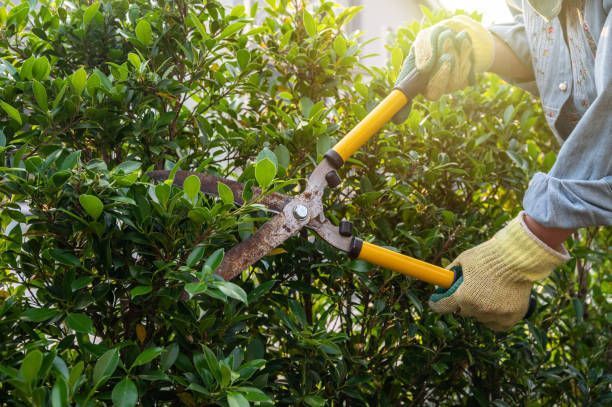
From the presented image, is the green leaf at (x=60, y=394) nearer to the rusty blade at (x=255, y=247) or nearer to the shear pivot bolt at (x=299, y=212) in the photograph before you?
the rusty blade at (x=255, y=247)

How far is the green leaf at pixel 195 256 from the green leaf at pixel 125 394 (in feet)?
0.85

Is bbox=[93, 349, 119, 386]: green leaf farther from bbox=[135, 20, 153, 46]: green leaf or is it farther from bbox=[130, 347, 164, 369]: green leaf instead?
bbox=[135, 20, 153, 46]: green leaf

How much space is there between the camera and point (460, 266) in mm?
1813

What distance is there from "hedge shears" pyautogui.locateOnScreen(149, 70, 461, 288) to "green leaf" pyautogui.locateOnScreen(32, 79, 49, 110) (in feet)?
1.00

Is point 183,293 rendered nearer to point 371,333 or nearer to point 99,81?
point 99,81

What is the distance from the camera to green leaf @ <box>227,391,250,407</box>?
1188 mm

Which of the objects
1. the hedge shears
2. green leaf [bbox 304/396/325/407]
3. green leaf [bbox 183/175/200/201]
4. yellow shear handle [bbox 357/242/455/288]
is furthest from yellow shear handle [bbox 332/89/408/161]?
green leaf [bbox 304/396/325/407]

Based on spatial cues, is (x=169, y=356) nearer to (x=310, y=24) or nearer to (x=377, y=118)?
(x=377, y=118)

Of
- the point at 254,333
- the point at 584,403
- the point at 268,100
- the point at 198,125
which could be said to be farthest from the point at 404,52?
the point at 584,403

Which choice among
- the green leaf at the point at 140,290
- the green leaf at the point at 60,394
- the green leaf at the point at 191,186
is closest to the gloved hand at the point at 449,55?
the green leaf at the point at 191,186

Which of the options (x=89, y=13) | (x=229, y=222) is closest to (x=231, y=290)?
(x=229, y=222)

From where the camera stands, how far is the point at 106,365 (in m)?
1.22

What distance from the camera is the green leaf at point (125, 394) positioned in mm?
1205

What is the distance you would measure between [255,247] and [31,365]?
1.87 feet
